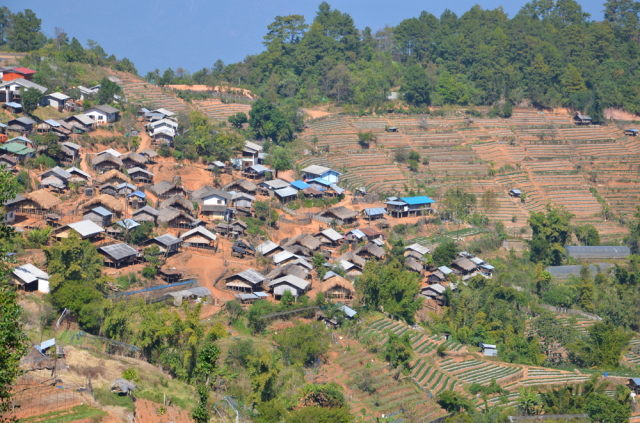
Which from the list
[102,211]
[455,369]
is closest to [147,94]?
[102,211]

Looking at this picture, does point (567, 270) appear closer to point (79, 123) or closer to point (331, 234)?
point (331, 234)

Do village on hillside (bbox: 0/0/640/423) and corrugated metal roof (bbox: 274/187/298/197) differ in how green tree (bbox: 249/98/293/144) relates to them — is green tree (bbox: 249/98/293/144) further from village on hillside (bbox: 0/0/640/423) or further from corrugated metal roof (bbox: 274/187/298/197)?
corrugated metal roof (bbox: 274/187/298/197)

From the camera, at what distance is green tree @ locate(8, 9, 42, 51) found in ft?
197

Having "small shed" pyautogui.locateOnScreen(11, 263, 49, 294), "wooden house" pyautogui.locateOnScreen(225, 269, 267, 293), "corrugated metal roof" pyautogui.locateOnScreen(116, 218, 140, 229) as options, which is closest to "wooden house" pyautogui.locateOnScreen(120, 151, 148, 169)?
"corrugated metal roof" pyautogui.locateOnScreen(116, 218, 140, 229)

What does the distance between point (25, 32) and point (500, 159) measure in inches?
1682

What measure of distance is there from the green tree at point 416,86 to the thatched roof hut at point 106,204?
119ft

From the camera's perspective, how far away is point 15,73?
4984 cm

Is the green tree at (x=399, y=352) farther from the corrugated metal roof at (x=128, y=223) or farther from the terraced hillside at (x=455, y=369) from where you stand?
the corrugated metal roof at (x=128, y=223)

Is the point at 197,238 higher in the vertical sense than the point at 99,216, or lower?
lower

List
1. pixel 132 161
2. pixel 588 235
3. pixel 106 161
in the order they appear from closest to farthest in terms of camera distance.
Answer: pixel 106 161
pixel 132 161
pixel 588 235

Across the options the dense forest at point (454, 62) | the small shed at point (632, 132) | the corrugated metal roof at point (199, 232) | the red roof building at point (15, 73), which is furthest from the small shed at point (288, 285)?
the small shed at point (632, 132)

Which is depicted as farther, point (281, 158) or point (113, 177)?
point (281, 158)

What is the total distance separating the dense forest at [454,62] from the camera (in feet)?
221

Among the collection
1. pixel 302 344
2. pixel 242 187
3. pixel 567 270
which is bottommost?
pixel 567 270
